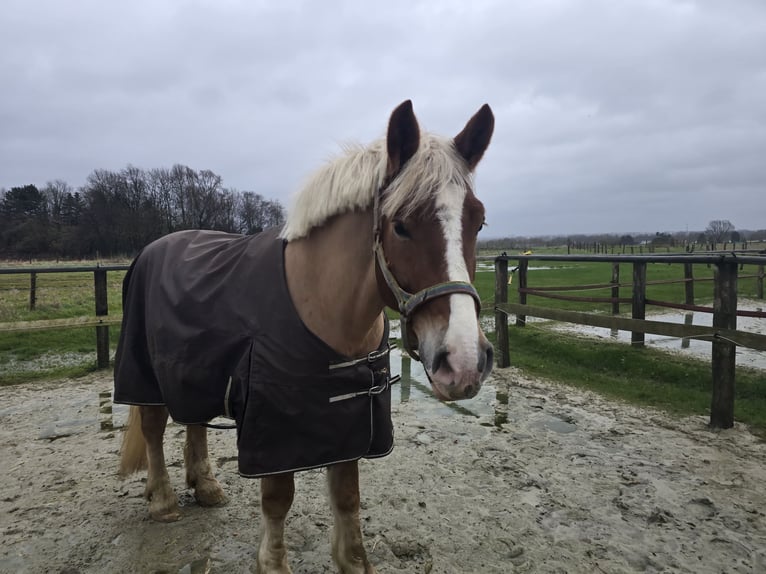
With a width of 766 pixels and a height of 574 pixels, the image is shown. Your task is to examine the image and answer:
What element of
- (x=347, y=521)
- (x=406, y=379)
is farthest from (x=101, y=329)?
(x=347, y=521)

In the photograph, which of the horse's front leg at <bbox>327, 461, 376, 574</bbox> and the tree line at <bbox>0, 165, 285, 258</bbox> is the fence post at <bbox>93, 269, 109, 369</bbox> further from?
the tree line at <bbox>0, 165, 285, 258</bbox>

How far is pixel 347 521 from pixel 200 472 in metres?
1.36

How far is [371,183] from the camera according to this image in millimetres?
1816

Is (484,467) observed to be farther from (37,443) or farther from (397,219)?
(37,443)

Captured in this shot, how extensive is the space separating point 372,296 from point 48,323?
6433mm

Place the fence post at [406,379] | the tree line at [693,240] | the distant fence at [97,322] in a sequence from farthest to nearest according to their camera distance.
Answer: the tree line at [693,240] → the distant fence at [97,322] → the fence post at [406,379]

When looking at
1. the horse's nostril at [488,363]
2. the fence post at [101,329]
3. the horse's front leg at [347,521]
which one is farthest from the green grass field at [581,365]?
the horse's nostril at [488,363]

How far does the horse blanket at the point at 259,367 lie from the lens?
1.86m

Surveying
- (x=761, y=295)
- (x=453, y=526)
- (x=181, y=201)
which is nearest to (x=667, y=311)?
(x=761, y=295)

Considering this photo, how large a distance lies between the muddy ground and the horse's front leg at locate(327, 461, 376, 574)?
202 millimetres

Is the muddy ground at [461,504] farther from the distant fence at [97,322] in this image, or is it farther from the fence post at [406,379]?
the distant fence at [97,322]

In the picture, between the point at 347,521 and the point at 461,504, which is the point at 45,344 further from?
the point at 461,504

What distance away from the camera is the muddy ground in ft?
7.82

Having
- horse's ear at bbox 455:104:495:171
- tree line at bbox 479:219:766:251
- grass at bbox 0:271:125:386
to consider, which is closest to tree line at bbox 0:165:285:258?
grass at bbox 0:271:125:386
